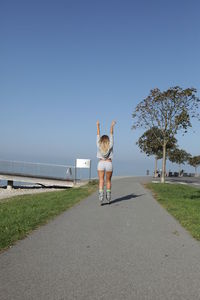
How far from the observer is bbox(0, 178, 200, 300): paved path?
9.36 ft

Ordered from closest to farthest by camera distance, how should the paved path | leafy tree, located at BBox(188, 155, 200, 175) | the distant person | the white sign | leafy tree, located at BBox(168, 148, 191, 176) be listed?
the paved path, the distant person, the white sign, leafy tree, located at BBox(168, 148, 191, 176), leafy tree, located at BBox(188, 155, 200, 175)

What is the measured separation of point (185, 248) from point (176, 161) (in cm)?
6224

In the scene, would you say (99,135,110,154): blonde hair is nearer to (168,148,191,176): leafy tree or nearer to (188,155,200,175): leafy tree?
(168,148,191,176): leafy tree

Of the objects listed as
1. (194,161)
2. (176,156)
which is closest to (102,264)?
(176,156)

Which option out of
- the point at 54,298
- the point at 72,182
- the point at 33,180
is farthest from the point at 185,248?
the point at 33,180

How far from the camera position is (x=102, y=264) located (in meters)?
3.66

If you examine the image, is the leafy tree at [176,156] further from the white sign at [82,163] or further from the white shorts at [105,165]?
the white shorts at [105,165]

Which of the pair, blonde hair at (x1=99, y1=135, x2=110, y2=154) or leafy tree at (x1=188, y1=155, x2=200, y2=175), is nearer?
blonde hair at (x1=99, y1=135, x2=110, y2=154)

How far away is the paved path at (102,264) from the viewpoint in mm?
2854

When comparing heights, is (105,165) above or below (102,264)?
above

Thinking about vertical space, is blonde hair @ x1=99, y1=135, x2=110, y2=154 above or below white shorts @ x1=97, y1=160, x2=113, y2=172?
above

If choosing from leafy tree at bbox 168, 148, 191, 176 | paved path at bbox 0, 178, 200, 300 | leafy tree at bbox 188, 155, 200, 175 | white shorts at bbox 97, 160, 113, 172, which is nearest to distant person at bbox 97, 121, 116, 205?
white shorts at bbox 97, 160, 113, 172

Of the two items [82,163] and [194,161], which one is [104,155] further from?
[194,161]

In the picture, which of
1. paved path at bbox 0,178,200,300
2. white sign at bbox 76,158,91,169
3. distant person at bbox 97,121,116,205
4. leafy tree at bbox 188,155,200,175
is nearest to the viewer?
paved path at bbox 0,178,200,300
